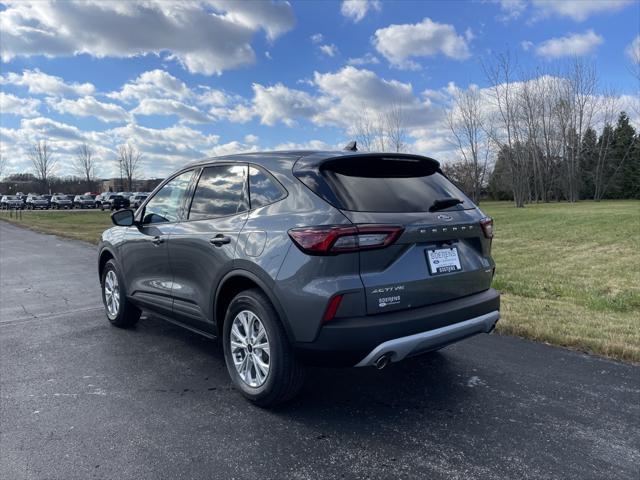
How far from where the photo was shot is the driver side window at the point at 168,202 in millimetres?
4266

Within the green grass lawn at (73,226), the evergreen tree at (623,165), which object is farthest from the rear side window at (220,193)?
the evergreen tree at (623,165)

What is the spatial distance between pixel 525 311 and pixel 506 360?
6.00ft

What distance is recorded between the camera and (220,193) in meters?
3.78

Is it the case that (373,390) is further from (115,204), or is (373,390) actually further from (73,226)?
(115,204)

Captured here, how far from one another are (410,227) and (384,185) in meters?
0.38

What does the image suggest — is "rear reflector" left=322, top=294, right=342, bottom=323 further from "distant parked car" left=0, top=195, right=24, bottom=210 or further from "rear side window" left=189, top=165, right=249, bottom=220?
"distant parked car" left=0, top=195, right=24, bottom=210

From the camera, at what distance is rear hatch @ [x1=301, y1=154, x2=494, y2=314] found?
2885 millimetres

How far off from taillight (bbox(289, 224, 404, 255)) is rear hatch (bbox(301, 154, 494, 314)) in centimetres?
4

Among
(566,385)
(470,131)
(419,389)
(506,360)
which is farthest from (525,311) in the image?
(470,131)

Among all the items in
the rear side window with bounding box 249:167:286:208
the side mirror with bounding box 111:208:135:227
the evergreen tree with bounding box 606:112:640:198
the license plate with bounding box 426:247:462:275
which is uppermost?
the evergreen tree with bounding box 606:112:640:198

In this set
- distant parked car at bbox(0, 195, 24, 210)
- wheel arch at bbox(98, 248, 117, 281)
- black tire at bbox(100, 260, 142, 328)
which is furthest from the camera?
distant parked car at bbox(0, 195, 24, 210)

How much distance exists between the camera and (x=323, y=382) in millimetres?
3775

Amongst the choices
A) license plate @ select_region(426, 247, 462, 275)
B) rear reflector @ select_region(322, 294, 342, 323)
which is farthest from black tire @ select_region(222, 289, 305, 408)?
license plate @ select_region(426, 247, 462, 275)

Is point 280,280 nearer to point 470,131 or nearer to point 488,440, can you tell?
point 488,440
